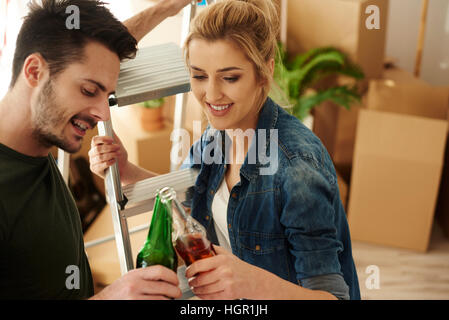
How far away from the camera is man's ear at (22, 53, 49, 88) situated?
2.46ft

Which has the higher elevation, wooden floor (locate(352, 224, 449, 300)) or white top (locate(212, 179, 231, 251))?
white top (locate(212, 179, 231, 251))

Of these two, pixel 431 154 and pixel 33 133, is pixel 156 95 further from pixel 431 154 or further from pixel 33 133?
pixel 431 154

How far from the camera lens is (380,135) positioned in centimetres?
224

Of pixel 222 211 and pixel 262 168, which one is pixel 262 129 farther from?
pixel 222 211

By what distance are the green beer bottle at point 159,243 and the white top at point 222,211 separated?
0.81ft

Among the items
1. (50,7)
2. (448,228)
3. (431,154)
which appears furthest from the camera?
(448,228)

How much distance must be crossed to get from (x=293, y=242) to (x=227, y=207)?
7.5 inches

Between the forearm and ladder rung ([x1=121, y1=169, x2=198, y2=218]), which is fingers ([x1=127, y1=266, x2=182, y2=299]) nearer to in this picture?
ladder rung ([x1=121, y1=169, x2=198, y2=218])

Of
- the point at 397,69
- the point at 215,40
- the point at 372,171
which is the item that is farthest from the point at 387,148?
the point at 215,40

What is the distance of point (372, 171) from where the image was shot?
2.29 m

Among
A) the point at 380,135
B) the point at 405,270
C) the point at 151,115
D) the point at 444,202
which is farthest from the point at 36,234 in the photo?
the point at 444,202

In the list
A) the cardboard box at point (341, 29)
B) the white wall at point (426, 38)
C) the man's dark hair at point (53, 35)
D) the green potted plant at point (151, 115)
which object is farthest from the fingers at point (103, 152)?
the white wall at point (426, 38)

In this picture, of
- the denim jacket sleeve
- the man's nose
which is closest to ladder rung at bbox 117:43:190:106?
the man's nose

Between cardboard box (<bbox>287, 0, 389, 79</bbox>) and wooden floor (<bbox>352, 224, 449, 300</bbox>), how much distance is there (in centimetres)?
102
